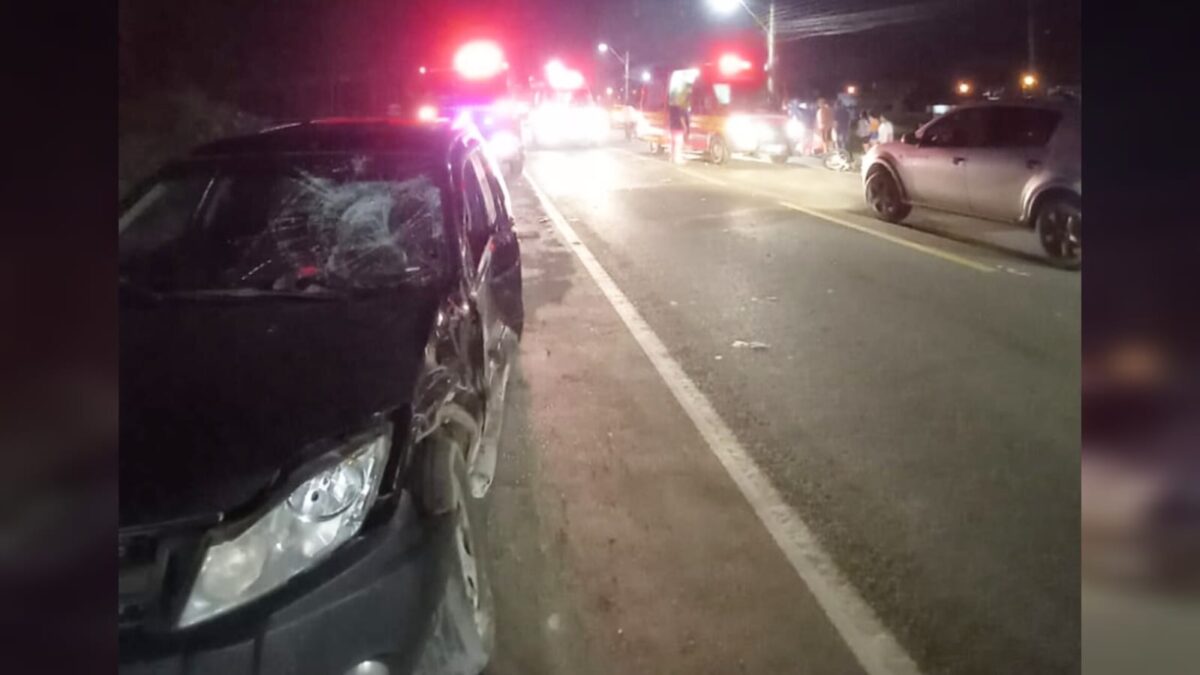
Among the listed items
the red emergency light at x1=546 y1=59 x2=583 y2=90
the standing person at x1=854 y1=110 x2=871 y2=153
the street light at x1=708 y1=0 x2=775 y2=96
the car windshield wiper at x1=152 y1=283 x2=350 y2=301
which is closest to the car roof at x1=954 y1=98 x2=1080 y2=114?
the car windshield wiper at x1=152 y1=283 x2=350 y2=301

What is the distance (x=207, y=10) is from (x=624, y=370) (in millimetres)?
16940

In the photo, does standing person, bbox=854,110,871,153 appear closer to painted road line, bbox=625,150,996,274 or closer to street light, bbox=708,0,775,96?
painted road line, bbox=625,150,996,274

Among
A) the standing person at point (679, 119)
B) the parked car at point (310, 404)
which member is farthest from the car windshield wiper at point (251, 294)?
the standing person at point (679, 119)

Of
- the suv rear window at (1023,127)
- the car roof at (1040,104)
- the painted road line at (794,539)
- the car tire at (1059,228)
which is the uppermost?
the car roof at (1040,104)

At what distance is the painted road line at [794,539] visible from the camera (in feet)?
14.3

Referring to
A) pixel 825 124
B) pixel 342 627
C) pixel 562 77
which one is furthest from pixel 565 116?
pixel 342 627

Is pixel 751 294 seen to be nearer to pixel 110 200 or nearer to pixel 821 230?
pixel 821 230

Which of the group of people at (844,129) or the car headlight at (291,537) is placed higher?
the group of people at (844,129)

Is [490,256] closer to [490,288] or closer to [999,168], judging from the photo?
[490,288]

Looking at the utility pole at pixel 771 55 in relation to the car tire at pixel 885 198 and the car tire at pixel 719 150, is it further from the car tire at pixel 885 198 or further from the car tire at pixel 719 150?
the car tire at pixel 885 198

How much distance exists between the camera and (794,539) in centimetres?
541

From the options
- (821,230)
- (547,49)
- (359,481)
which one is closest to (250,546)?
(359,481)

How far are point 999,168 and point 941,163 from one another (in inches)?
51.6

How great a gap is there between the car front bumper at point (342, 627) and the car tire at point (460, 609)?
3.5 inches
